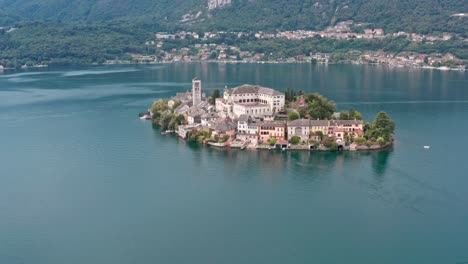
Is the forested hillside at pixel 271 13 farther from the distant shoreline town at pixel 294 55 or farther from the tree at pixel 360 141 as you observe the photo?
the tree at pixel 360 141

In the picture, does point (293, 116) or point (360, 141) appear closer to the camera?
point (360, 141)

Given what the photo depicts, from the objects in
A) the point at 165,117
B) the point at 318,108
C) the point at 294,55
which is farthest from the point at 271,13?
the point at 318,108

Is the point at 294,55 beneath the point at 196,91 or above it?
above

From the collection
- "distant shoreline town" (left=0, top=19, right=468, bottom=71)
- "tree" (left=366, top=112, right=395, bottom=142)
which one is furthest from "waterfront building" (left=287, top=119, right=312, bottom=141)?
"distant shoreline town" (left=0, top=19, right=468, bottom=71)

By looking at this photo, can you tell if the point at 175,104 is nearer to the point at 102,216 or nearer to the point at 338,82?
the point at 102,216

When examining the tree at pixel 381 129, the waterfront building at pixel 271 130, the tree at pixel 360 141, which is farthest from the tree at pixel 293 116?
the tree at pixel 381 129

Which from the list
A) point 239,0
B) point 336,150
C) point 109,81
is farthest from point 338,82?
point 239,0

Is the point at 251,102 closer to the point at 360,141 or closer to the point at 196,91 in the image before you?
the point at 196,91
